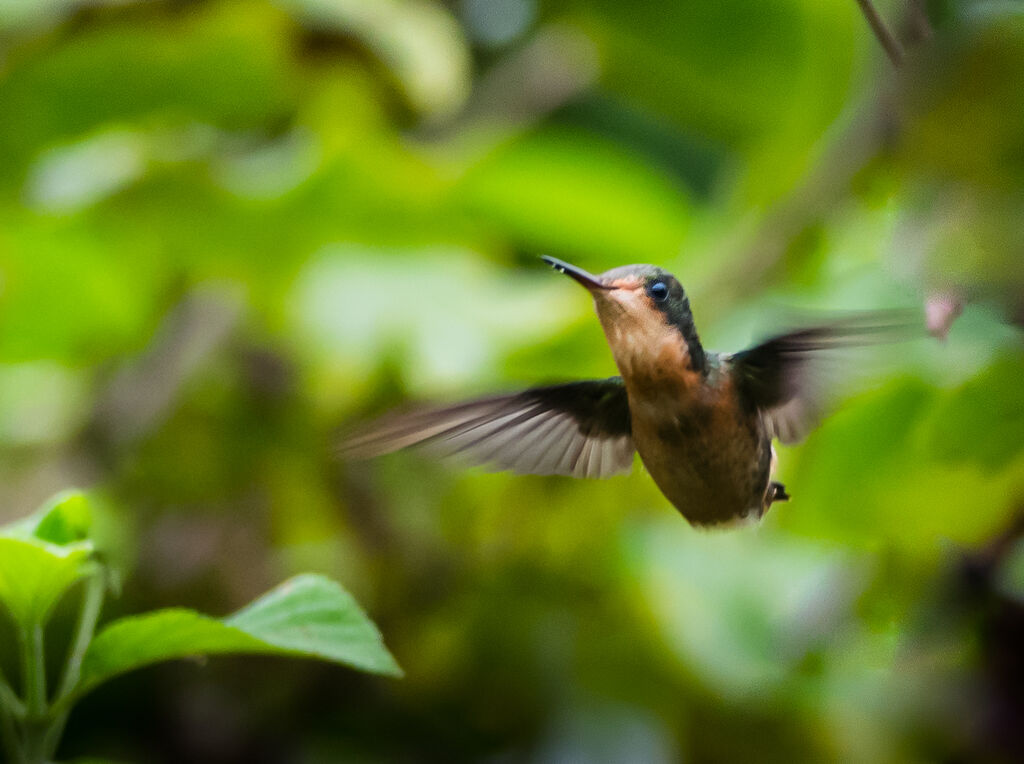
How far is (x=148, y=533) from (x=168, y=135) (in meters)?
0.84

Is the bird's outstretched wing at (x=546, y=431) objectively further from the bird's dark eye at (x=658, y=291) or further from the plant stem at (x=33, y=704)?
the plant stem at (x=33, y=704)

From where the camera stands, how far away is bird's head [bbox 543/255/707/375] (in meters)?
0.71

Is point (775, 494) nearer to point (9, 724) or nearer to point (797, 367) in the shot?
point (797, 367)

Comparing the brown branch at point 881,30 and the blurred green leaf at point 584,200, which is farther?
the blurred green leaf at point 584,200

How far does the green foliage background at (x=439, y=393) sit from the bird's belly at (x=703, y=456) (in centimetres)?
36

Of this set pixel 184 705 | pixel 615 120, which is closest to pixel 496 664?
pixel 184 705

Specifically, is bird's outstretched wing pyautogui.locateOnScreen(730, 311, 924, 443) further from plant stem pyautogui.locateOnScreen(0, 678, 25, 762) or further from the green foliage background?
plant stem pyautogui.locateOnScreen(0, 678, 25, 762)

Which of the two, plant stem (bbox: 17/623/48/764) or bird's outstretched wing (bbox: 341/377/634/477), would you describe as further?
bird's outstretched wing (bbox: 341/377/634/477)

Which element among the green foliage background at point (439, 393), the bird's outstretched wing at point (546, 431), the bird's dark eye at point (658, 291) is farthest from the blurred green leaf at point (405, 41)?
the bird's dark eye at point (658, 291)

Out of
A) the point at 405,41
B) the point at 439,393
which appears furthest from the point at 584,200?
the point at 439,393

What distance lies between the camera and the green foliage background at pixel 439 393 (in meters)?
1.55

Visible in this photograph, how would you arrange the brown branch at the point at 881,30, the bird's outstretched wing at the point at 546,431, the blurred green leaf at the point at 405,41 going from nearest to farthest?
1. the brown branch at the point at 881,30
2. the bird's outstretched wing at the point at 546,431
3. the blurred green leaf at the point at 405,41

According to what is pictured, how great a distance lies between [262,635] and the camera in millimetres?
740

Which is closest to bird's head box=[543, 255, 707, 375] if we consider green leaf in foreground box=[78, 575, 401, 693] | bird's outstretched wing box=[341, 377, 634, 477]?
bird's outstretched wing box=[341, 377, 634, 477]
